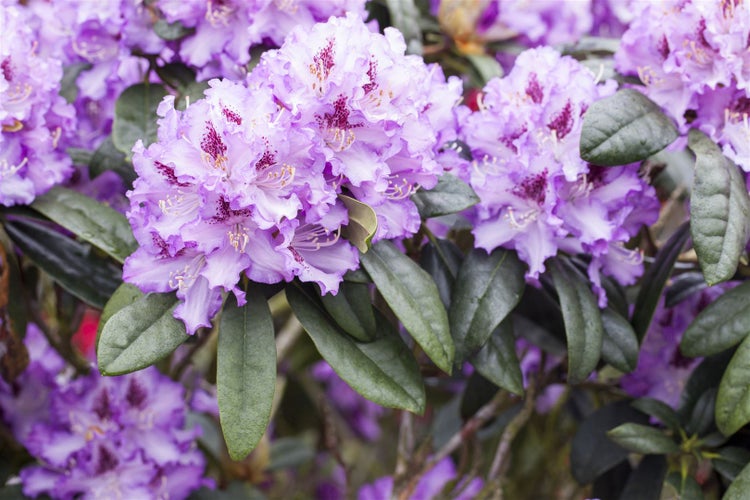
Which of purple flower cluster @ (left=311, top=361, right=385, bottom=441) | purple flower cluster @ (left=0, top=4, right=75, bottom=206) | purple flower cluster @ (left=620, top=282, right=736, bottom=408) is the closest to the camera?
purple flower cluster @ (left=0, top=4, right=75, bottom=206)

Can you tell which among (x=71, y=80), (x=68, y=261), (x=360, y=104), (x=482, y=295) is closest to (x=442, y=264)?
(x=482, y=295)

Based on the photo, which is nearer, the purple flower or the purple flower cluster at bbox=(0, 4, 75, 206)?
the purple flower cluster at bbox=(0, 4, 75, 206)

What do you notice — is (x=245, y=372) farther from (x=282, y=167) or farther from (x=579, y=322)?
(x=579, y=322)

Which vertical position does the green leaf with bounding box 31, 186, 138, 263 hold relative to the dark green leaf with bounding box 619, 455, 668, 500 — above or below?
above

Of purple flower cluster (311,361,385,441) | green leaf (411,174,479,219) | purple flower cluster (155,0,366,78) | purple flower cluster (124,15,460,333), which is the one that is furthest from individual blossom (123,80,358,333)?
purple flower cluster (311,361,385,441)

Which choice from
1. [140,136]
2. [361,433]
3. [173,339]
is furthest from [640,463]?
[361,433]

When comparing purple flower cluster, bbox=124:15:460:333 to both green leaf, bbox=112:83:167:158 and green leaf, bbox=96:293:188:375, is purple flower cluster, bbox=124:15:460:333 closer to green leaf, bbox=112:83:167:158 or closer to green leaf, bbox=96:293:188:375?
green leaf, bbox=96:293:188:375
